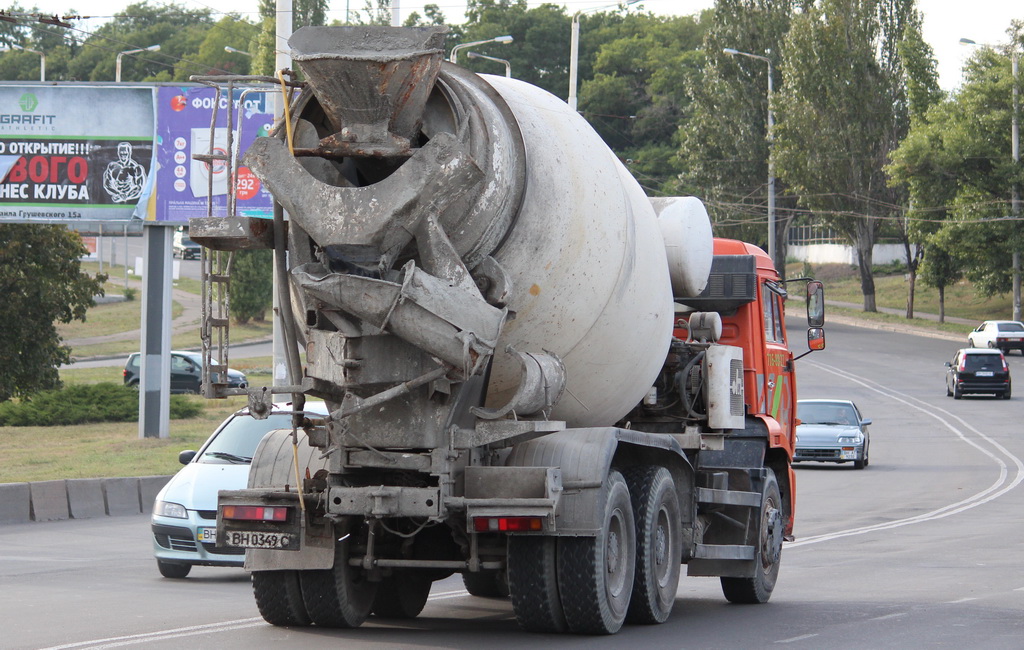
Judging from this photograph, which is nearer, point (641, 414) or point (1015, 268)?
point (641, 414)

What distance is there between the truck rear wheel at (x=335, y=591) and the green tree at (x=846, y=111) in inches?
2447

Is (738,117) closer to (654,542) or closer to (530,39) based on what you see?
(530,39)

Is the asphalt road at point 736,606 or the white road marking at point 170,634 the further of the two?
the asphalt road at point 736,606

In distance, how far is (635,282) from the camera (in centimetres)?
952

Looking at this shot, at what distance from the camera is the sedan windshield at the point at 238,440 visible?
1372cm

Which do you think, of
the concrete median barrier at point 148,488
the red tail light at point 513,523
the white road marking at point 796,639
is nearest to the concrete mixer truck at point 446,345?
the red tail light at point 513,523

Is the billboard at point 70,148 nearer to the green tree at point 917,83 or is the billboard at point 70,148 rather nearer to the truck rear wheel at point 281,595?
the truck rear wheel at point 281,595

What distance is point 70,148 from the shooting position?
2777cm

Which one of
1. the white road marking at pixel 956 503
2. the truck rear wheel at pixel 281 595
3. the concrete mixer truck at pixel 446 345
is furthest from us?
the white road marking at pixel 956 503

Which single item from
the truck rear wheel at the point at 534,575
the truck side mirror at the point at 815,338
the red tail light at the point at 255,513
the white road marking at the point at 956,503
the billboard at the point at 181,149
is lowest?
the white road marking at the point at 956,503

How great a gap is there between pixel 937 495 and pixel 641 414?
14.2m

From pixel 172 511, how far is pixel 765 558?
5127mm

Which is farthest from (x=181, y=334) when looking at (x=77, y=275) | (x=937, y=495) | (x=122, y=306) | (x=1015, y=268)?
(x=937, y=495)

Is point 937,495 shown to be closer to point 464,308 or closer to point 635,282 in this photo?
point 635,282
